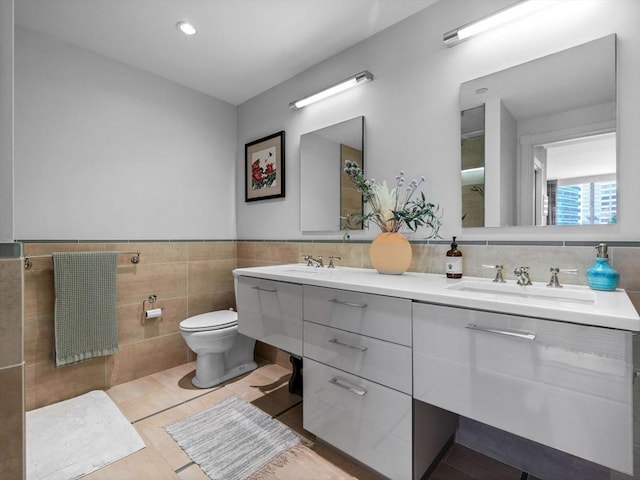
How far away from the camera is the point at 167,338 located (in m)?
2.59

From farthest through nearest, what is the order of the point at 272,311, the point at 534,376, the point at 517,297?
the point at 272,311 < the point at 517,297 < the point at 534,376

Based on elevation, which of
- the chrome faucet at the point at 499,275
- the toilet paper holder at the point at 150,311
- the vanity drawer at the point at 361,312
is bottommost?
the toilet paper holder at the point at 150,311

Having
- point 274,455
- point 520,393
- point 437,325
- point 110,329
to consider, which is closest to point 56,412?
point 110,329

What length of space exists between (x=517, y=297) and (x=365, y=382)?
71 cm

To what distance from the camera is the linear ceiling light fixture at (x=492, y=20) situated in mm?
1428

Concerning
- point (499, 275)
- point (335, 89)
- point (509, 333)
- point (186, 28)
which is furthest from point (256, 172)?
point (509, 333)

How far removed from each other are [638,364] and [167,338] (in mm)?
2877

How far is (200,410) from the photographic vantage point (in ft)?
6.51

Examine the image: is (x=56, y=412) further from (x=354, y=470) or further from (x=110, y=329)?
(x=354, y=470)

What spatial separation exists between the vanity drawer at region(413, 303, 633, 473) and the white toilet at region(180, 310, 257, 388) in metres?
1.54

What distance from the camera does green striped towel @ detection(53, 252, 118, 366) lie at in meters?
2.03

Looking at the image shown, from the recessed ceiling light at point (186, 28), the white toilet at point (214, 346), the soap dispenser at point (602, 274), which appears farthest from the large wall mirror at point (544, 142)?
the white toilet at point (214, 346)

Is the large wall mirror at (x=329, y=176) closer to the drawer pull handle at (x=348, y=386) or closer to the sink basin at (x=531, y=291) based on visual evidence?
the sink basin at (x=531, y=291)

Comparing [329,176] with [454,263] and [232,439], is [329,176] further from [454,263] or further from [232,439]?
[232,439]
